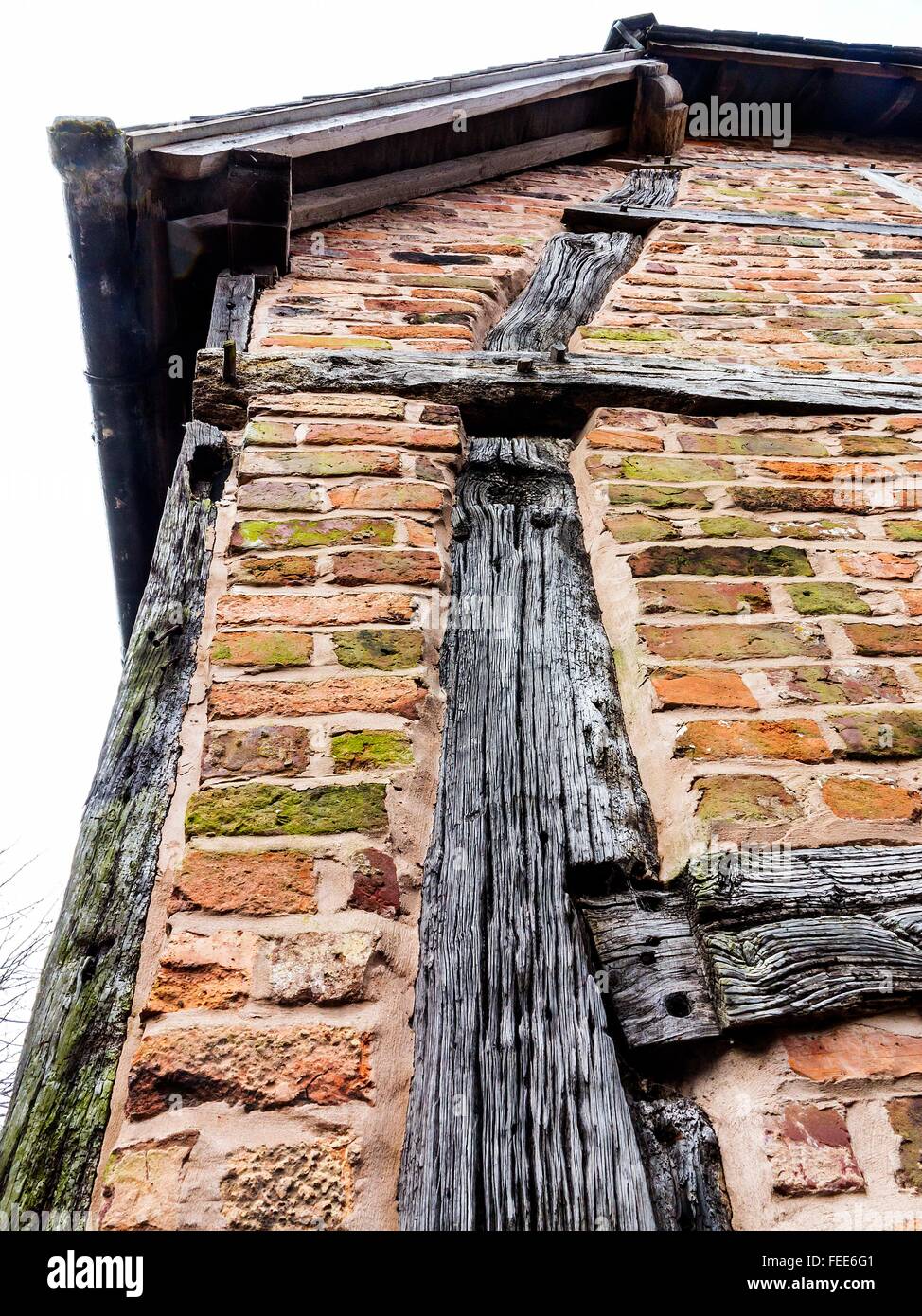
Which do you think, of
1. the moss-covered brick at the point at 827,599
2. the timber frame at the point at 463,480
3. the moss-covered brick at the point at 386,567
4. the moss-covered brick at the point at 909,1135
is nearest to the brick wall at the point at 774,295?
the timber frame at the point at 463,480

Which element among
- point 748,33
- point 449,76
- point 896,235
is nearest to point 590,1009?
point 896,235

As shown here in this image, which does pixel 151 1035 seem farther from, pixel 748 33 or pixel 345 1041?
Result: pixel 748 33

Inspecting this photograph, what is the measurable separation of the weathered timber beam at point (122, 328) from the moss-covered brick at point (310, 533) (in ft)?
4.01

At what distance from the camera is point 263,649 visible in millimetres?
1389

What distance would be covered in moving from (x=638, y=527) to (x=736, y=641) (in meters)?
0.32

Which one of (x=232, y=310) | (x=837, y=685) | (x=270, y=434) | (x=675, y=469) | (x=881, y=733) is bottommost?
(x=881, y=733)

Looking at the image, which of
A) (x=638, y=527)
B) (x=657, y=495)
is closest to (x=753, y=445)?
(x=657, y=495)

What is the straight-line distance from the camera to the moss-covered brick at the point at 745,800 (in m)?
1.20

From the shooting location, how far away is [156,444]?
8.86ft

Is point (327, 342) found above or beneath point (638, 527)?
above

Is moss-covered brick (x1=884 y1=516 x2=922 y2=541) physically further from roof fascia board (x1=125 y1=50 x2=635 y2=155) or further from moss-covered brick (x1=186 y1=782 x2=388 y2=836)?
roof fascia board (x1=125 y1=50 x2=635 y2=155)

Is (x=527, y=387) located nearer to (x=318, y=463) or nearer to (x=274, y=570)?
(x=318, y=463)

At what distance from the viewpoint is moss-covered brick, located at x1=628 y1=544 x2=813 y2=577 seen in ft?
5.16

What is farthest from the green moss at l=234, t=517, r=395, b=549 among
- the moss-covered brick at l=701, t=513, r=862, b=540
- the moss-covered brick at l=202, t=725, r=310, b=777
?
the moss-covered brick at l=701, t=513, r=862, b=540
